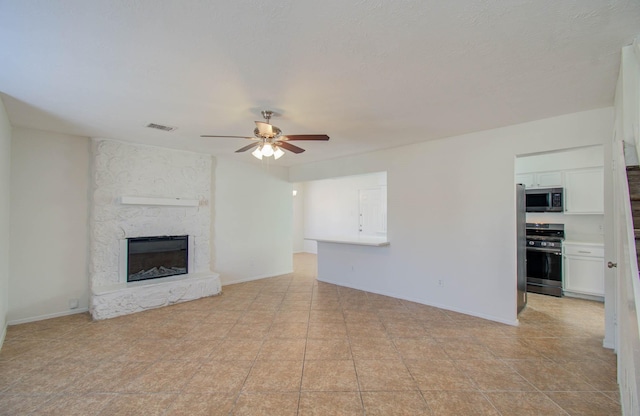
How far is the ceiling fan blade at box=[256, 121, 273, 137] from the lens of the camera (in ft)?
9.34

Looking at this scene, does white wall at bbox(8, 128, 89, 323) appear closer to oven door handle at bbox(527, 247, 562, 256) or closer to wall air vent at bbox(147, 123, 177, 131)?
wall air vent at bbox(147, 123, 177, 131)

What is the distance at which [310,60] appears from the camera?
2.08 metres

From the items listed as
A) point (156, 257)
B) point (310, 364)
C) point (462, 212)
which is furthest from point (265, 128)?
point (156, 257)

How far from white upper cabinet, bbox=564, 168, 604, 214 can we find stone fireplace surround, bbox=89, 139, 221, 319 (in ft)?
20.9

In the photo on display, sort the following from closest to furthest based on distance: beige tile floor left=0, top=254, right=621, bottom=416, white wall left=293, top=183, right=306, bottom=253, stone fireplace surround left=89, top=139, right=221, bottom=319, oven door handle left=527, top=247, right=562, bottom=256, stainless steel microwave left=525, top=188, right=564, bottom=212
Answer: beige tile floor left=0, top=254, right=621, bottom=416 < stone fireplace surround left=89, top=139, right=221, bottom=319 < oven door handle left=527, top=247, right=562, bottom=256 < stainless steel microwave left=525, top=188, right=564, bottom=212 < white wall left=293, top=183, right=306, bottom=253

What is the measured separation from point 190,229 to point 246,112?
296cm

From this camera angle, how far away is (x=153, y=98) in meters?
2.80

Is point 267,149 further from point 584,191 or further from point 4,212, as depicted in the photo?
point 584,191

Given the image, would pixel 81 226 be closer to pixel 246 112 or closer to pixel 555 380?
pixel 246 112

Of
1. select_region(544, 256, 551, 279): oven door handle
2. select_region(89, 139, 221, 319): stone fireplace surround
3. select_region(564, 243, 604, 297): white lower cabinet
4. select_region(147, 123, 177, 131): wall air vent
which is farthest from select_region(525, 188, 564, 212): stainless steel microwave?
select_region(147, 123, 177, 131): wall air vent

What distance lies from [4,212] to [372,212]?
721 centimetres

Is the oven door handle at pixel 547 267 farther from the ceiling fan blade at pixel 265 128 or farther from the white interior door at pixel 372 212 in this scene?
the ceiling fan blade at pixel 265 128

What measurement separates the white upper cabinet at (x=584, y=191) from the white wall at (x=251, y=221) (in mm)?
5451

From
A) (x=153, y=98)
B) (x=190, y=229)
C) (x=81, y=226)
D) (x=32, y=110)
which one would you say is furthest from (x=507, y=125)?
(x=81, y=226)
